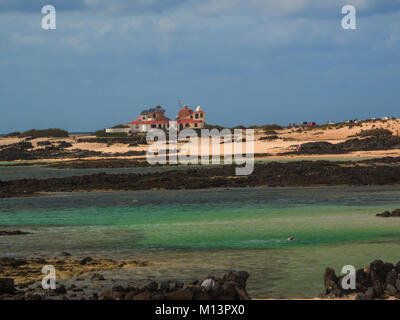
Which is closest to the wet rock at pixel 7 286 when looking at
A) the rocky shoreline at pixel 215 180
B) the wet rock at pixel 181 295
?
the wet rock at pixel 181 295

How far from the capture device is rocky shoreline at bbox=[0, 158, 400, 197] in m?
34.8

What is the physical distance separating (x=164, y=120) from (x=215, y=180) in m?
69.5

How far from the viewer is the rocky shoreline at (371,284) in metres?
11.1

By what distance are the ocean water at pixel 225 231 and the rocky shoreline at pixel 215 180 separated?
2.25 m

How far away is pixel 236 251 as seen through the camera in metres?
16.7

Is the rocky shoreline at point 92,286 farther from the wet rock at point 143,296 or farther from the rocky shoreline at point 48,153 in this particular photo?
the rocky shoreline at point 48,153

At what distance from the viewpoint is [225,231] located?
66.7 feet

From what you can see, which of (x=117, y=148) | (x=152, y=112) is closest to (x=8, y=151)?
(x=117, y=148)

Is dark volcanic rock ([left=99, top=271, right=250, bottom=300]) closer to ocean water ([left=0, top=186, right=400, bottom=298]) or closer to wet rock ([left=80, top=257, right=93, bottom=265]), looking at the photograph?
ocean water ([left=0, top=186, right=400, bottom=298])

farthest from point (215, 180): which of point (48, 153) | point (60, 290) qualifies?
point (48, 153)

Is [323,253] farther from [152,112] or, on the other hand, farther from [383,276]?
[152,112]

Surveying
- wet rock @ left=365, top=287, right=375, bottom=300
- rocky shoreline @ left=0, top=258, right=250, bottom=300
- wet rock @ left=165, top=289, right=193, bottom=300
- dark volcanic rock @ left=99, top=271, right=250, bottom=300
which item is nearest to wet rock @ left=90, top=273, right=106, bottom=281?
rocky shoreline @ left=0, top=258, right=250, bottom=300

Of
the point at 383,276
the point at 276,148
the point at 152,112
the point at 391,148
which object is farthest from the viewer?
the point at 152,112
